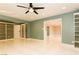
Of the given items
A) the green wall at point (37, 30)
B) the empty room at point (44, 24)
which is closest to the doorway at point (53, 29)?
the empty room at point (44, 24)

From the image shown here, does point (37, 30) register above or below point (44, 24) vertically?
below

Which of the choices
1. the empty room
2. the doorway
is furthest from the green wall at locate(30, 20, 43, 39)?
the doorway

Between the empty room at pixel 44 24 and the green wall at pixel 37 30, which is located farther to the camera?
the green wall at pixel 37 30

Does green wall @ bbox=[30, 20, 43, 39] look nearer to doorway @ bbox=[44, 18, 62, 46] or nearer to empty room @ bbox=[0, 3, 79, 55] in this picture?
empty room @ bbox=[0, 3, 79, 55]

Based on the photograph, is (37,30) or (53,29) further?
(37,30)

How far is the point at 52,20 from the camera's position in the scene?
143 inches

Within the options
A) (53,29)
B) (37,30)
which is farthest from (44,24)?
(53,29)

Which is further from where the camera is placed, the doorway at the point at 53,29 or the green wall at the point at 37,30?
the green wall at the point at 37,30

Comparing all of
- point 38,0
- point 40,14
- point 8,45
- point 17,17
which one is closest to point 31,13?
point 40,14

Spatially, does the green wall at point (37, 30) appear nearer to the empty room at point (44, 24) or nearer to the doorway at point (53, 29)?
the empty room at point (44, 24)

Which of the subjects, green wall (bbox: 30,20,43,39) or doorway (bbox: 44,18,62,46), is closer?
doorway (bbox: 44,18,62,46)

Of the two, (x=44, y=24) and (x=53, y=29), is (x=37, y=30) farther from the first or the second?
(x=53, y=29)

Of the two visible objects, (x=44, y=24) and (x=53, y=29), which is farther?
(x=44, y=24)
